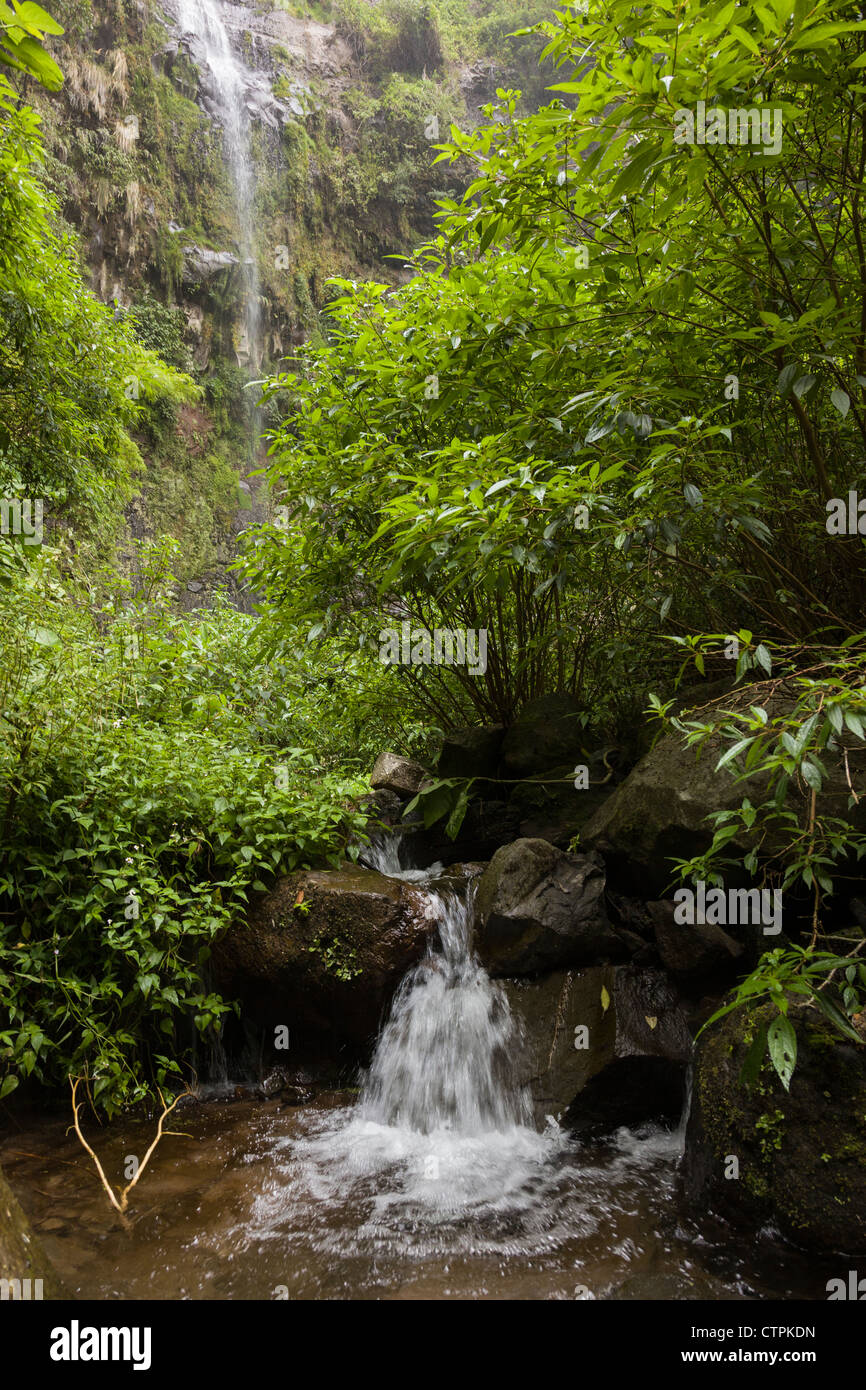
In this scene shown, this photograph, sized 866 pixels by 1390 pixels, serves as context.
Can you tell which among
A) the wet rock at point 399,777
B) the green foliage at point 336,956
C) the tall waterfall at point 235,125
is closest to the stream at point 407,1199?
the green foliage at point 336,956

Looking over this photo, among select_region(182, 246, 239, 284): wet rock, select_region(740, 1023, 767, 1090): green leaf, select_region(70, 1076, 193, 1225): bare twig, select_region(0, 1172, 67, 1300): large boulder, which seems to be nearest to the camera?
select_region(0, 1172, 67, 1300): large boulder

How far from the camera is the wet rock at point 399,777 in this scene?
22.2 feet

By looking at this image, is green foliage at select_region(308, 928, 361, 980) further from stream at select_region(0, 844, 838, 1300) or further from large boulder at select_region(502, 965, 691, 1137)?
large boulder at select_region(502, 965, 691, 1137)

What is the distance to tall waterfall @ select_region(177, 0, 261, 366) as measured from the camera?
79.7 feet

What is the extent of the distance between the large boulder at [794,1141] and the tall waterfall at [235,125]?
2567cm

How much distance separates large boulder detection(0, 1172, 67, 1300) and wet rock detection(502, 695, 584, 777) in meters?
4.38

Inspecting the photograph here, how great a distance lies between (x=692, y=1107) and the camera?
3.43 metres

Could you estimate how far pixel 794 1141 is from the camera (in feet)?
9.98

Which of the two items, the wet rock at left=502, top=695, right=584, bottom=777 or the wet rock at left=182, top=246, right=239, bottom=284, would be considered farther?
the wet rock at left=182, top=246, right=239, bottom=284

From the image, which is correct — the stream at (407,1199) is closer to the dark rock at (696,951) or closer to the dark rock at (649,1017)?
the dark rock at (649,1017)

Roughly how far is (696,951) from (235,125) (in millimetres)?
30572

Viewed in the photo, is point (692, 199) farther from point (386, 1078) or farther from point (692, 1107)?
point (386, 1078)

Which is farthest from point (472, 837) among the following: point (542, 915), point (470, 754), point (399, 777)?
point (542, 915)

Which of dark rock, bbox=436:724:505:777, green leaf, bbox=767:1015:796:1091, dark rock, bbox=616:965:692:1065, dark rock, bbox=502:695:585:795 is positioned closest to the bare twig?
dark rock, bbox=616:965:692:1065
